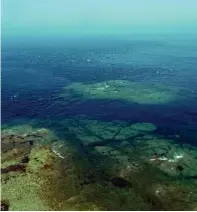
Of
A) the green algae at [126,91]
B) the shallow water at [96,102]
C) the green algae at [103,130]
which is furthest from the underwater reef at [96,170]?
the green algae at [126,91]

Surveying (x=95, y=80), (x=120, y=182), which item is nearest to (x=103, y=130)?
(x=120, y=182)

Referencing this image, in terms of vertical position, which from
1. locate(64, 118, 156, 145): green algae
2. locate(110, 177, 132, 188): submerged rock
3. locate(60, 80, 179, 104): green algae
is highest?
locate(60, 80, 179, 104): green algae

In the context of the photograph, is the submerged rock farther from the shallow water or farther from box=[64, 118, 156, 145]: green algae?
box=[64, 118, 156, 145]: green algae

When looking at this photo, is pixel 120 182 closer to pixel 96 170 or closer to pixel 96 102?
pixel 96 170

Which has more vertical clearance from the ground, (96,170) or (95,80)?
(95,80)

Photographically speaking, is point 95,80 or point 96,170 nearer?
point 96,170

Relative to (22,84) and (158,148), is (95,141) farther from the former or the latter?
(22,84)

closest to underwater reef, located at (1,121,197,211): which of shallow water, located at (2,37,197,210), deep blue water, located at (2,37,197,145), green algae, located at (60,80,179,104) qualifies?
shallow water, located at (2,37,197,210)
